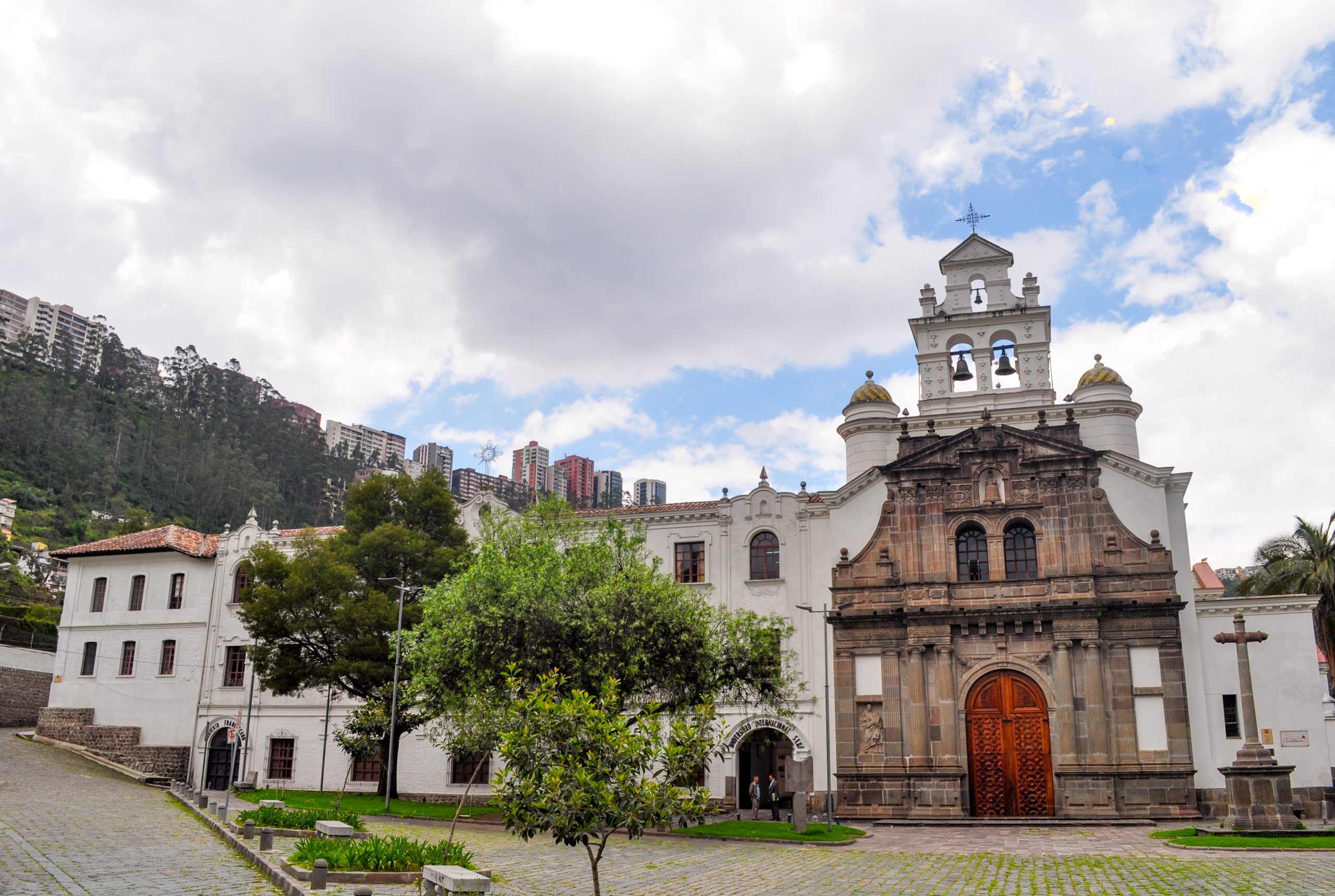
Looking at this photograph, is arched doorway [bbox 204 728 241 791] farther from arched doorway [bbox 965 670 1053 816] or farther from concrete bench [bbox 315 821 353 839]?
arched doorway [bbox 965 670 1053 816]

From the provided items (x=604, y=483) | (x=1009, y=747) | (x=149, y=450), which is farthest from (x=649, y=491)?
(x=1009, y=747)

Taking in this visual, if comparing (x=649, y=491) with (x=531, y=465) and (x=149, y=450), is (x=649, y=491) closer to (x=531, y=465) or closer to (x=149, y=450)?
(x=531, y=465)

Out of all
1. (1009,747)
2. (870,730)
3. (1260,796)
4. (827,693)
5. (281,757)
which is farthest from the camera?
(281,757)

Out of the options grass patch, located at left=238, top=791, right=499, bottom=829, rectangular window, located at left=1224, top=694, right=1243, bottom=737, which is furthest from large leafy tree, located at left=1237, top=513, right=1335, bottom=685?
grass patch, located at left=238, top=791, right=499, bottom=829

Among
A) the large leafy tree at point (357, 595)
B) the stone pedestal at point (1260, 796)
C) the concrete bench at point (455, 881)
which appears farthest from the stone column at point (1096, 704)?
the concrete bench at point (455, 881)

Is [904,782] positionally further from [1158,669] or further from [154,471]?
[154,471]

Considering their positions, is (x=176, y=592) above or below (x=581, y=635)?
above

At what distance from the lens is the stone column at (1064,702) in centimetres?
3253

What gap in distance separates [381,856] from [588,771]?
216 inches

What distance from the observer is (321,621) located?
36.3 metres

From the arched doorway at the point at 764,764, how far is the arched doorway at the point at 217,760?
21.0 metres

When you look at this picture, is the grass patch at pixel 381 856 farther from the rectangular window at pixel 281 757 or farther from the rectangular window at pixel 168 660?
the rectangular window at pixel 168 660

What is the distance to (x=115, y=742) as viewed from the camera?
1687 inches

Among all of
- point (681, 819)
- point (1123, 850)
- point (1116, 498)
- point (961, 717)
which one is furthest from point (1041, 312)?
point (681, 819)
